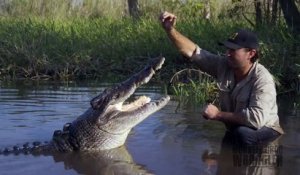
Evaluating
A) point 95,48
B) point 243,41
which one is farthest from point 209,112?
point 95,48

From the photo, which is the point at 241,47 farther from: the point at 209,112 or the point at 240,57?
the point at 209,112

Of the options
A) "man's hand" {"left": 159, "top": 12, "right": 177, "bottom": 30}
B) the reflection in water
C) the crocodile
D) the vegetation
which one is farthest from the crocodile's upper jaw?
the vegetation

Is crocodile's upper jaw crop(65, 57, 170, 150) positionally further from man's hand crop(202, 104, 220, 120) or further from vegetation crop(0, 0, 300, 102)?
vegetation crop(0, 0, 300, 102)

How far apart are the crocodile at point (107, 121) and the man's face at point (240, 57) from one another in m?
0.67

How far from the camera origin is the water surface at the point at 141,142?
539 centimetres

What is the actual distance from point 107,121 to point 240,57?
4.44 feet

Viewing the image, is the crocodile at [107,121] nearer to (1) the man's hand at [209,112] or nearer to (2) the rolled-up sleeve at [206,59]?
(1) the man's hand at [209,112]

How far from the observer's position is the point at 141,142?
6352 millimetres

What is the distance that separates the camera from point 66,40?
44.8 feet

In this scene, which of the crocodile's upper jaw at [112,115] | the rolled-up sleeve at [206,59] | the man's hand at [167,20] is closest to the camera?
the crocodile's upper jaw at [112,115]

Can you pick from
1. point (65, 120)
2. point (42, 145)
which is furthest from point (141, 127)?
point (42, 145)

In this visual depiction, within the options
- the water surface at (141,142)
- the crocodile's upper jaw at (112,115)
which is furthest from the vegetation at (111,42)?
the crocodile's upper jaw at (112,115)

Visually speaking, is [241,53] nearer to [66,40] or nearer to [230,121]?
[230,121]

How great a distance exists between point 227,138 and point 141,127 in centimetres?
112
